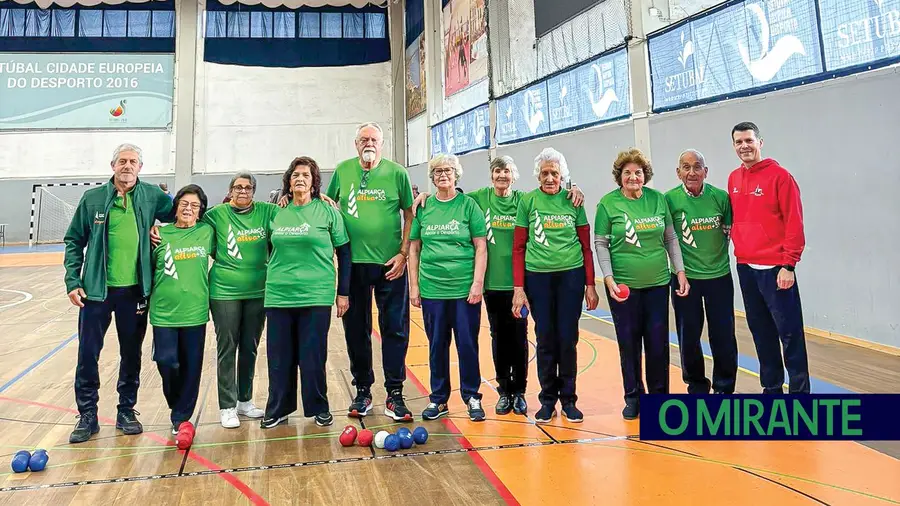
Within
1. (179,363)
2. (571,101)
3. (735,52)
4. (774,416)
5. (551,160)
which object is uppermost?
(571,101)

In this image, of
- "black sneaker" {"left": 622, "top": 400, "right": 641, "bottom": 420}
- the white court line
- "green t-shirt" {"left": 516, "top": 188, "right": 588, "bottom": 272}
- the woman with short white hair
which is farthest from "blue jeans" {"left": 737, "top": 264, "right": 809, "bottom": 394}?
the white court line

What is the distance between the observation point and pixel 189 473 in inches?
102

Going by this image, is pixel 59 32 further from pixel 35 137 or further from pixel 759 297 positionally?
pixel 759 297

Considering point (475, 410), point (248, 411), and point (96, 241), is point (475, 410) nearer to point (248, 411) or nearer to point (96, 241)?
point (248, 411)

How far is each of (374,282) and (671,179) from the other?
16.4 feet

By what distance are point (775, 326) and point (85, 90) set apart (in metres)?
20.8

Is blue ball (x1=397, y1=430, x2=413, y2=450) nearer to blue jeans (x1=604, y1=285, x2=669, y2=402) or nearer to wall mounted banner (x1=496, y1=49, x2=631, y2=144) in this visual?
blue jeans (x1=604, y1=285, x2=669, y2=402)

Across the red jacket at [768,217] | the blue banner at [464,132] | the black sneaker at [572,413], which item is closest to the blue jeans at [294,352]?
the black sneaker at [572,413]

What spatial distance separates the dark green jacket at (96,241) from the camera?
9.48 feet

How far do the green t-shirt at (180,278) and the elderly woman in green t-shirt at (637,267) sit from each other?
7.35ft

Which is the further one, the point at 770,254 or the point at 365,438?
the point at 770,254

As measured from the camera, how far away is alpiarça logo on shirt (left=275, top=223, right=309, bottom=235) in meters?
2.96

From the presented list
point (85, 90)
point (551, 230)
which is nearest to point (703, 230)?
point (551, 230)

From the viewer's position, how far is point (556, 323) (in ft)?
10.2
